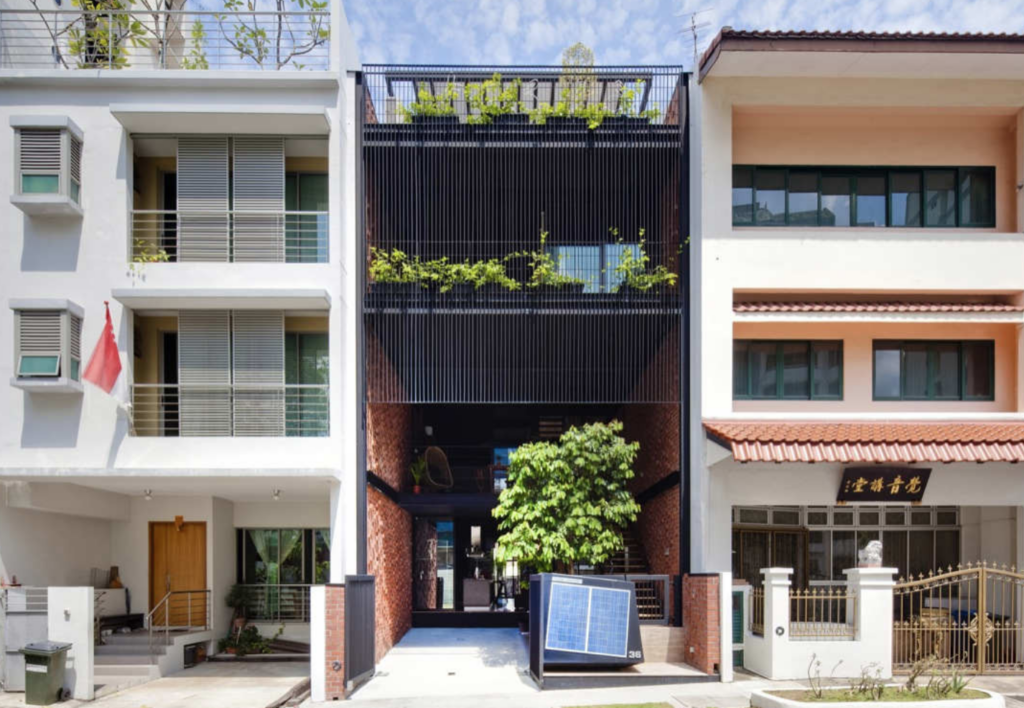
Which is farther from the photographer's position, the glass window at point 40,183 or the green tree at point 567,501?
the green tree at point 567,501

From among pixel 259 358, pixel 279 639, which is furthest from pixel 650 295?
pixel 279 639

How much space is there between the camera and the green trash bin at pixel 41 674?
39.9ft

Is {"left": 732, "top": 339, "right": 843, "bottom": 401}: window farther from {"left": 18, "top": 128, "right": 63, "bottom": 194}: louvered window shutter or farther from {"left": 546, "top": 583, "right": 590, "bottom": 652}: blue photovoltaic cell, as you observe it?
{"left": 18, "top": 128, "right": 63, "bottom": 194}: louvered window shutter

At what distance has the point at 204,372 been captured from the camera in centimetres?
1356

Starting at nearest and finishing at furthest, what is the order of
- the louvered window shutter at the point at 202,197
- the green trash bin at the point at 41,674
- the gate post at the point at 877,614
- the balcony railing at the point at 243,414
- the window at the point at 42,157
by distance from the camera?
the green trash bin at the point at 41,674
the gate post at the point at 877,614
the window at the point at 42,157
the balcony railing at the point at 243,414
the louvered window shutter at the point at 202,197

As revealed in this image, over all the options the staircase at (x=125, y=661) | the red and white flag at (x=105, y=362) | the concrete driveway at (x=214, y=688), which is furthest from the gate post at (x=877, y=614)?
the red and white flag at (x=105, y=362)

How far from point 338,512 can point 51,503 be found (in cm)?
501

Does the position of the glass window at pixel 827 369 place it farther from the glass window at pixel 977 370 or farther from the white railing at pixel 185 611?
the white railing at pixel 185 611

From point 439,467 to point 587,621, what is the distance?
6.56 m

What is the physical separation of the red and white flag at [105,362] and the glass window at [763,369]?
1095 centimetres

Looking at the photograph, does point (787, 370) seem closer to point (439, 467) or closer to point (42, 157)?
point (439, 467)

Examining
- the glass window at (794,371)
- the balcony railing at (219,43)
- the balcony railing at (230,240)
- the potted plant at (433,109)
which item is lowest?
the glass window at (794,371)

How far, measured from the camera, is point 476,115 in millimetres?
14406

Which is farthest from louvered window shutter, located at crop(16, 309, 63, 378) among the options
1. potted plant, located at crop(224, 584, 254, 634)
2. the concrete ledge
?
the concrete ledge
